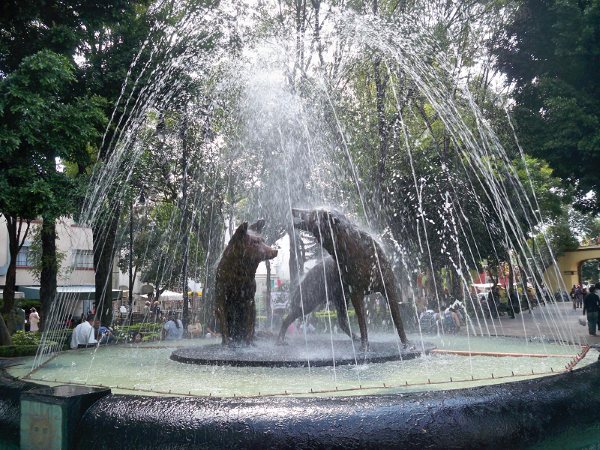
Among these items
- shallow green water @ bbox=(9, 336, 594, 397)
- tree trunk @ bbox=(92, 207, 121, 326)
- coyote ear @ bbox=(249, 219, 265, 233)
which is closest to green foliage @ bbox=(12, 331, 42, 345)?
tree trunk @ bbox=(92, 207, 121, 326)

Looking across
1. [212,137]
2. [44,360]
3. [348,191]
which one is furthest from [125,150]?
[44,360]

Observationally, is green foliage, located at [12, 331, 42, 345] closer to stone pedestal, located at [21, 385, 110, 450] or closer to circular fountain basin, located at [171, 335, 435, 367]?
circular fountain basin, located at [171, 335, 435, 367]

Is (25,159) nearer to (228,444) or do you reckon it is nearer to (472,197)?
(228,444)

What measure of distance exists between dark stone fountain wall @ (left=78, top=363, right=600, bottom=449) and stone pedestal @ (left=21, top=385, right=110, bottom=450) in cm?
8

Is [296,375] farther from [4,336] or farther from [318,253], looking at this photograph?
[4,336]

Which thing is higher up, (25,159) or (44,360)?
(25,159)

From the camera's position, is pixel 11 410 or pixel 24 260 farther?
pixel 24 260

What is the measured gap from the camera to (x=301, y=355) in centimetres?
695

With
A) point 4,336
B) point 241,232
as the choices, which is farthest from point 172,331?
point 241,232

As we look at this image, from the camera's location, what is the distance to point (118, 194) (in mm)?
16344

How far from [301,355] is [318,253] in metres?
10.4

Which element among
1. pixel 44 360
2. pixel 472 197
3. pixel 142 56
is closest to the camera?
pixel 44 360

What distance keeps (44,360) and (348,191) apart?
14554 millimetres

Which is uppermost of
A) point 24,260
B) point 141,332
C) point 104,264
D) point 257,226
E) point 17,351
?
point 24,260
